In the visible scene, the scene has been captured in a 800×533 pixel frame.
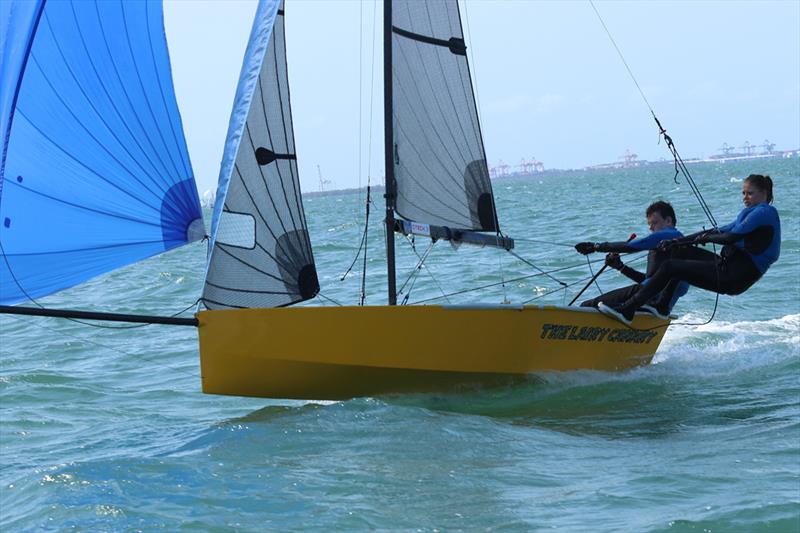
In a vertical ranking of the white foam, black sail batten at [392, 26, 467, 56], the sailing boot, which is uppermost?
black sail batten at [392, 26, 467, 56]

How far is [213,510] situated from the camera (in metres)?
4.77

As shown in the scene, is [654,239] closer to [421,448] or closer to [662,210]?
[662,210]

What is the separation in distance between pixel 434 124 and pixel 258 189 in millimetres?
1335

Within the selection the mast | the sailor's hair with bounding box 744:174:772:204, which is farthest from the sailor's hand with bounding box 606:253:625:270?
the mast

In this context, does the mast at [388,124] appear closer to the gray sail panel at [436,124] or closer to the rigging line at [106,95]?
the gray sail panel at [436,124]

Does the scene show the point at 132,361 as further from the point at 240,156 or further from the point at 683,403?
the point at 683,403

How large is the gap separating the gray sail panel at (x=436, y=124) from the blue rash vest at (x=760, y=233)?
5.15 feet

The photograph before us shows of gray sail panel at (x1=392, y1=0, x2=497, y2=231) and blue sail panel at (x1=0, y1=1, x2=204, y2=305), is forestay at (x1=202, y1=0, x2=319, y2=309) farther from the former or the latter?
gray sail panel at (x1=392, y1=0, x2=497, y2=231)

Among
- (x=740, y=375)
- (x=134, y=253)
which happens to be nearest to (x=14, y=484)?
(x=134, y=253)

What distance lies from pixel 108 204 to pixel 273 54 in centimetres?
131

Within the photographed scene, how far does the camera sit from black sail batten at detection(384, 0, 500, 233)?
6789 mm

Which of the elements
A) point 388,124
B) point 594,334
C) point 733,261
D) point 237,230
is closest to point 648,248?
point 733,261

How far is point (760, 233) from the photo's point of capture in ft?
22.5

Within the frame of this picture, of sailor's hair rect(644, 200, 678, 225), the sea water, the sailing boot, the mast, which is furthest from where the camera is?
sailor's hair rect(644, 200, 678, 225)
